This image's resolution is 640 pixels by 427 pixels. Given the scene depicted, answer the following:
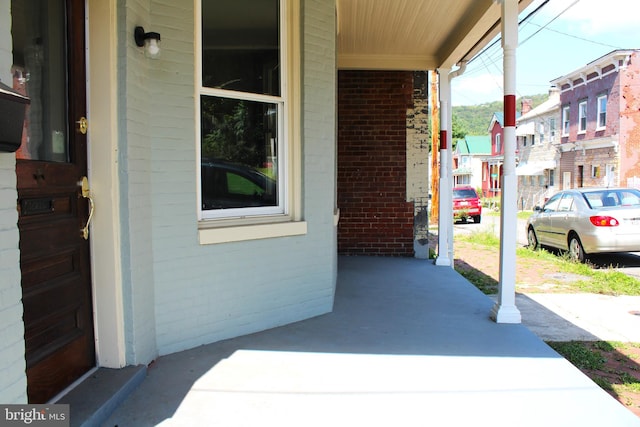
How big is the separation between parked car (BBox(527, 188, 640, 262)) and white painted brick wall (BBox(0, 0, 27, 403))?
1026 cm

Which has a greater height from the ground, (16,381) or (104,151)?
(104,151)

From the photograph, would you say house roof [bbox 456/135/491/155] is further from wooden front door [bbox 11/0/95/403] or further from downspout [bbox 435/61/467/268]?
wooden front door [bbox 11/0/95/403]

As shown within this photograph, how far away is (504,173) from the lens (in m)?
4.82

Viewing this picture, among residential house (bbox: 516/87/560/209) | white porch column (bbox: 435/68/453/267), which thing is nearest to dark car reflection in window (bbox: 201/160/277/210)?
white porch column (bbox: 435/68/453/267)

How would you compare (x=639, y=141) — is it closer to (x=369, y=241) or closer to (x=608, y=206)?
(x=608, y=206)

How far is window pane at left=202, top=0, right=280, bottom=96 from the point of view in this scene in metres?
3.91

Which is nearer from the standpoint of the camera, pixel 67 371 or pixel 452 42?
pixel 67 371

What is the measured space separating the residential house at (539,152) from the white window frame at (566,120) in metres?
0.78

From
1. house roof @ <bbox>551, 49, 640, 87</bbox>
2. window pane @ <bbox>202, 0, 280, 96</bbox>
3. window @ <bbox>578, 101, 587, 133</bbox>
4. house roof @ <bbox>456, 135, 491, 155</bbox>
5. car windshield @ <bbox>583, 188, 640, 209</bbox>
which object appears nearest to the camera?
window pane @ <bbox>202, 0, 280, 96</bbox>

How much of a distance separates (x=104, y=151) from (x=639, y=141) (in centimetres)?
2522

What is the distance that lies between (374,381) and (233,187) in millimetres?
1862

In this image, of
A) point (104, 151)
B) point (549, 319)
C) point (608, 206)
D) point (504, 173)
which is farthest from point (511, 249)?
point (608, 206)

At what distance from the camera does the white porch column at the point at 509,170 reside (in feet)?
15.7

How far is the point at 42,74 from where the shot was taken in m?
2.62
